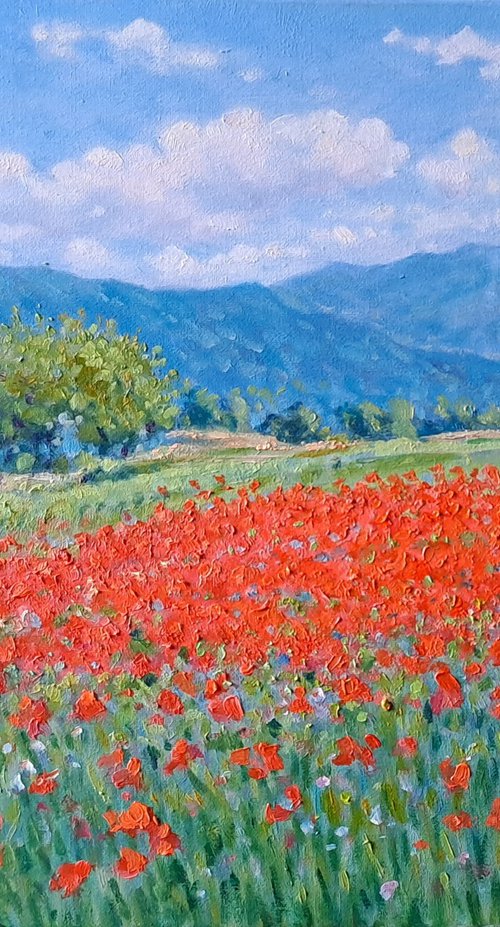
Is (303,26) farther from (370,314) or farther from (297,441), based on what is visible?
(297,441)

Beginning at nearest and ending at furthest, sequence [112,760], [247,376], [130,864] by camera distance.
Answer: [130,864] < [112,760] < [247,376]

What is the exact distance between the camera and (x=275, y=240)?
10.6 ft

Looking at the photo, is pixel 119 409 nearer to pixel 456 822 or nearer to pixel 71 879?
pixel 71 879

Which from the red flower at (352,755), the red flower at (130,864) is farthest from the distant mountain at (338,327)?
the red flower at (130,864)

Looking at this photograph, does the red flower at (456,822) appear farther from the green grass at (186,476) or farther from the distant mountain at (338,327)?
the distant mountain at (338,327)

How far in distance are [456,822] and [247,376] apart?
5.49 feet

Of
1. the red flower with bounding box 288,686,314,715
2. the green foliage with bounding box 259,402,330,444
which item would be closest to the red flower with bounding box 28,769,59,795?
the red flower with bounding box 288,686,314,715

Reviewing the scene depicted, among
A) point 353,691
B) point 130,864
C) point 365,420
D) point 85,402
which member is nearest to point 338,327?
point 365,420

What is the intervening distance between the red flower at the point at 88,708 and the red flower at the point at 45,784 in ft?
0.61

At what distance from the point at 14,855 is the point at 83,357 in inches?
68.2

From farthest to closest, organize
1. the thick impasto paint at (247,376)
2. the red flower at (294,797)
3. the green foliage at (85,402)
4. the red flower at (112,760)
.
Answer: the green foliage at (85,402)
the thick impasto paint at (247,376)
the red flower at (112,760)
the red flower at (294,797)

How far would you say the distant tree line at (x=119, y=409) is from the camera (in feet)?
10.6

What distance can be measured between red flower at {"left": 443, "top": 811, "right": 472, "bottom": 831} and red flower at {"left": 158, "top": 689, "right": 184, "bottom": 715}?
0.87 metres

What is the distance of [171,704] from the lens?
2.79m
